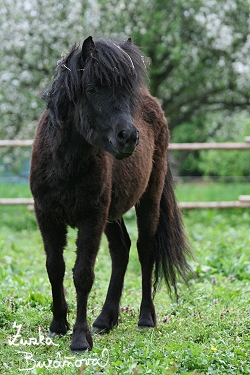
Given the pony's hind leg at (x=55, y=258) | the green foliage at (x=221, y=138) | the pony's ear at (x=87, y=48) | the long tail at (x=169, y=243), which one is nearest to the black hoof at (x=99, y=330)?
the pony's hind leg at (x=55, y=258)

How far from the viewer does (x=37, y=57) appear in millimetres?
14383

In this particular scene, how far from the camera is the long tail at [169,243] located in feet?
17.3

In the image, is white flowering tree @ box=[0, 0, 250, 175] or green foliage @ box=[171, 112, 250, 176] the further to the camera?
green foliage @ box=[171, 112, 250, 176]

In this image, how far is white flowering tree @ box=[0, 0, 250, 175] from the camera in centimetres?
1438

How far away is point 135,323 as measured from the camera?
5078 millimetres

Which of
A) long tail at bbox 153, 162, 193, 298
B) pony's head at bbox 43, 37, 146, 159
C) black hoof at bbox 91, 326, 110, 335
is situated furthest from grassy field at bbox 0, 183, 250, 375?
pony's head at bbox 43, 37, 146, 159

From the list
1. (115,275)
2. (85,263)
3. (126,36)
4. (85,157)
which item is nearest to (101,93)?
(85,157)

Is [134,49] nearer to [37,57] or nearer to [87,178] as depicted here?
[87,178]

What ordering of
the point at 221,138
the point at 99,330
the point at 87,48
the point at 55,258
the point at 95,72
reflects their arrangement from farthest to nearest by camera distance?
the point at 221,138 < the point at 99,330 < the point at 55,258 < the point at 87,48 < the point at 95,72

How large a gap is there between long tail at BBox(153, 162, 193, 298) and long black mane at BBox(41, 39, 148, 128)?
164 cm

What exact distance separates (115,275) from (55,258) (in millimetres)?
990

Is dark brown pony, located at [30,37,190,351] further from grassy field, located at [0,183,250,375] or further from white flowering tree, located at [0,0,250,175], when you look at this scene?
white flowering tree, located at [0,0,250,175]

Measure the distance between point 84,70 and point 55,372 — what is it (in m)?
1.97

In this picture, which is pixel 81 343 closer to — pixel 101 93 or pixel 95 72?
pixel 101 93
